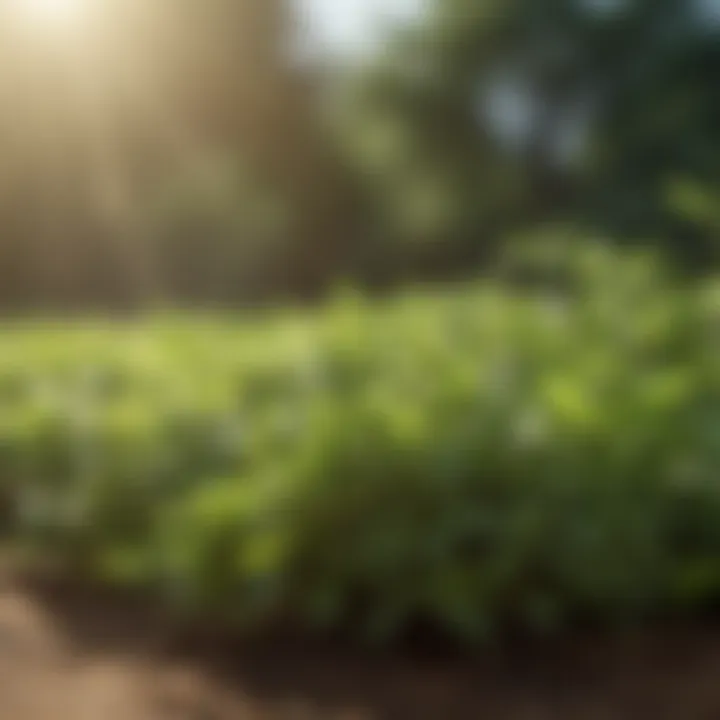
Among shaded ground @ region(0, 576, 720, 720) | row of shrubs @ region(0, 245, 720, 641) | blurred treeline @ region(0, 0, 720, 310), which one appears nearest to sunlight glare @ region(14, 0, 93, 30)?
blurred treeline @ region(0, 0, 720, 310)

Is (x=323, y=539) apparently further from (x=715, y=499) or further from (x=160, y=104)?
(x=160, y=104)

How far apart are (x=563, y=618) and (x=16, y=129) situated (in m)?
9.92

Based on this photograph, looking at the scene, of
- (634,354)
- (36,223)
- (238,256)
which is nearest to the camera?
(634,354)

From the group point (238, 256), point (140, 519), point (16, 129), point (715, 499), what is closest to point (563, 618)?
point (715, 499)

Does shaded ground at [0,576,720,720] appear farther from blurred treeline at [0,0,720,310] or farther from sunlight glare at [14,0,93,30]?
sunlight glare at [14,0,93,30]

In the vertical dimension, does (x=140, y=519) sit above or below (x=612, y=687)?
above

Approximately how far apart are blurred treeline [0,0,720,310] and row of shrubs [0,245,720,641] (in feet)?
18.2

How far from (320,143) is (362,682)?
30.3 ft

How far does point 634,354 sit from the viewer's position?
352 centimetres

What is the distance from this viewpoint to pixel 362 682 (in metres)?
2.80

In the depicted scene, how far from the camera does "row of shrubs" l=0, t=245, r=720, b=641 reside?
9.45ft

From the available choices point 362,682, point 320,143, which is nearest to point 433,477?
point 362,682

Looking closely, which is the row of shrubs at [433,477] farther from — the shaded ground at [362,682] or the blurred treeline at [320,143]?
the blurred treeline at [320,143]

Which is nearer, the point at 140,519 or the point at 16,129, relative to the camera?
the point at 140,519
